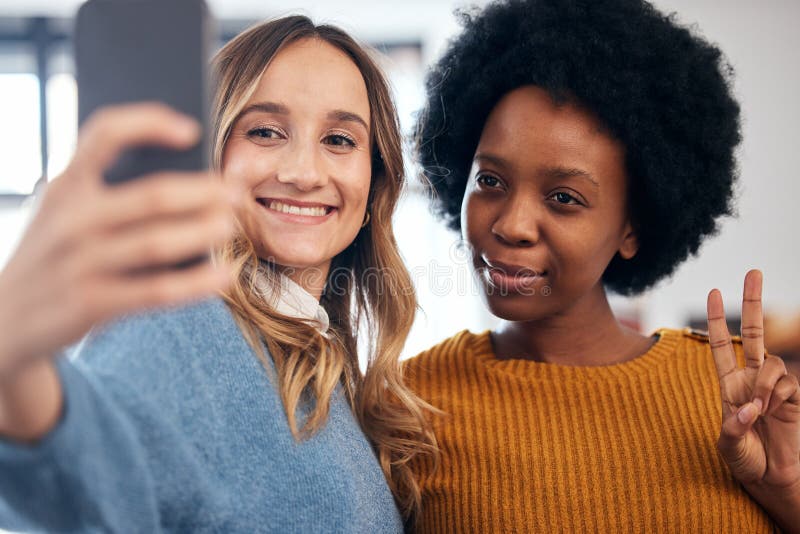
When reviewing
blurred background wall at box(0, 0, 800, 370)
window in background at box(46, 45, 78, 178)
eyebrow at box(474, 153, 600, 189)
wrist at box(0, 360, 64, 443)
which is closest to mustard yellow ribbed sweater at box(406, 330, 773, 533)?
eyebrow at box(474, 153, 600, 189)

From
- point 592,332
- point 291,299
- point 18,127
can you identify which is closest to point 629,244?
point 592,332

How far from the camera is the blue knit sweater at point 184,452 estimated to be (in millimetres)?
575

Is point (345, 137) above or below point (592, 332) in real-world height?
above

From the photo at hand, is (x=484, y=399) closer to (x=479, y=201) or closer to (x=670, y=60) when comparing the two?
(x=479, y=201)

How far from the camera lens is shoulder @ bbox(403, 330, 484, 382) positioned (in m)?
1.40

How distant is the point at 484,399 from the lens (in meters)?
1.32

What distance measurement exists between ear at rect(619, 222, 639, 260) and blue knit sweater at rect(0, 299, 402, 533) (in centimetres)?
60

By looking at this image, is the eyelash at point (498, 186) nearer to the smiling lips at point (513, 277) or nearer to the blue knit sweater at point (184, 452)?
the smiling lips at point (513, 277)

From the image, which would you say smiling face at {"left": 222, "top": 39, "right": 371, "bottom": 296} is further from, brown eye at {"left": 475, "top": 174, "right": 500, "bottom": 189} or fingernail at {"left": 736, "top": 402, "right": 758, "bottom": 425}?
fingernail at {"left": 736, "top": 402, "right": 758, "bottom": 425}

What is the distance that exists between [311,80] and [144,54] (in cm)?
62

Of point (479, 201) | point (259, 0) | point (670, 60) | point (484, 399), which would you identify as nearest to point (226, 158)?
point (479, 201)

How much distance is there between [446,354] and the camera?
1419 mm

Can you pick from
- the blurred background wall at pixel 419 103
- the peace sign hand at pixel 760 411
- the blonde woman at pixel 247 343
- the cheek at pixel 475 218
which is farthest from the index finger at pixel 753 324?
the blurred background wall at pixel 419 103

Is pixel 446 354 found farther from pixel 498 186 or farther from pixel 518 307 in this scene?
pixel 498 186
